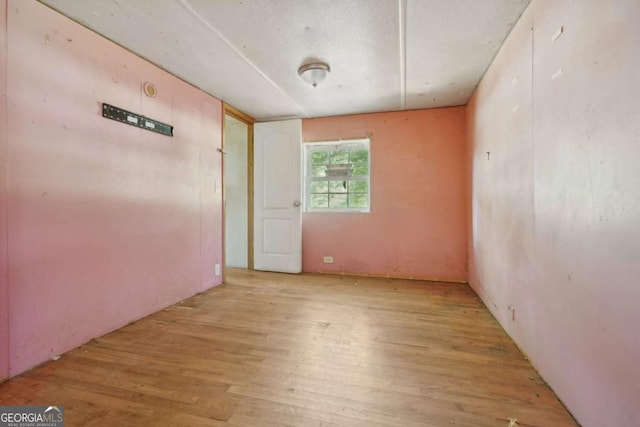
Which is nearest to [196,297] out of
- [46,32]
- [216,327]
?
[216,327]

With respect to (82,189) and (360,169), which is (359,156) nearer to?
(360,169)

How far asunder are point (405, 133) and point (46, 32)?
11.4 feet

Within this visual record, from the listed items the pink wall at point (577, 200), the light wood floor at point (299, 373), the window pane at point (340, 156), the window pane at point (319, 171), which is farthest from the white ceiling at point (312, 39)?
the light wood floor at point (299, 373)

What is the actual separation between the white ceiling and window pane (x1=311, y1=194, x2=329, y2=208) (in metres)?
1.51

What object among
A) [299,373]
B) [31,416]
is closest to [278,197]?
[299,373]

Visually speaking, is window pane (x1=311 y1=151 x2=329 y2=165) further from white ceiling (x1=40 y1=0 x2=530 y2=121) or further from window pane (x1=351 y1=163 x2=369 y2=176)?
white ceiling (x1=40 y1=0 x2=530 y2=121)

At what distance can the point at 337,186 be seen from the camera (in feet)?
13.2

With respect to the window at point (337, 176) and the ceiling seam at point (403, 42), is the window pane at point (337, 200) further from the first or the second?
the ceiling seam at point (403, 42)

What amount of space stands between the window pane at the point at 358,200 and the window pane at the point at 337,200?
0.09 meters

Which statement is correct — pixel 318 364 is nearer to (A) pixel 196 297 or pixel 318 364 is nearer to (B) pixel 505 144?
(A) pixel 196 297

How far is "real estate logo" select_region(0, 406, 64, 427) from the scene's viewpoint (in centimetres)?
124

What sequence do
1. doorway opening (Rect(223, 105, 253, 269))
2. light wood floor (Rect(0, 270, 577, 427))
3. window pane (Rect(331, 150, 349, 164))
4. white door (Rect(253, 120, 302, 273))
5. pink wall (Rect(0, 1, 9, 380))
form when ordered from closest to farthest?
light wood floor (Rect(0, 270, 577, 427))
pink wall (Rect(0, 1, 9, 380))
white door (Rect(253, 120, 302, 273))
window pane (Rect(331, 150, 349, 164))
doorway opening (Rect(223, 105, 253, 269))

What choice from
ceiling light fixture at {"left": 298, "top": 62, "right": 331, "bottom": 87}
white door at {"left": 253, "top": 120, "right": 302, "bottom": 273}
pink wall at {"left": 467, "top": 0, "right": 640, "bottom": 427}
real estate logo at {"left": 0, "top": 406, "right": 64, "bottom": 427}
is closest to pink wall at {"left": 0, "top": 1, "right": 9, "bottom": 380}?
real estate logo at {"left": 0, "top": 406, "right": 64, "bottom": 427}

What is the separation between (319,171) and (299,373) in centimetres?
297
